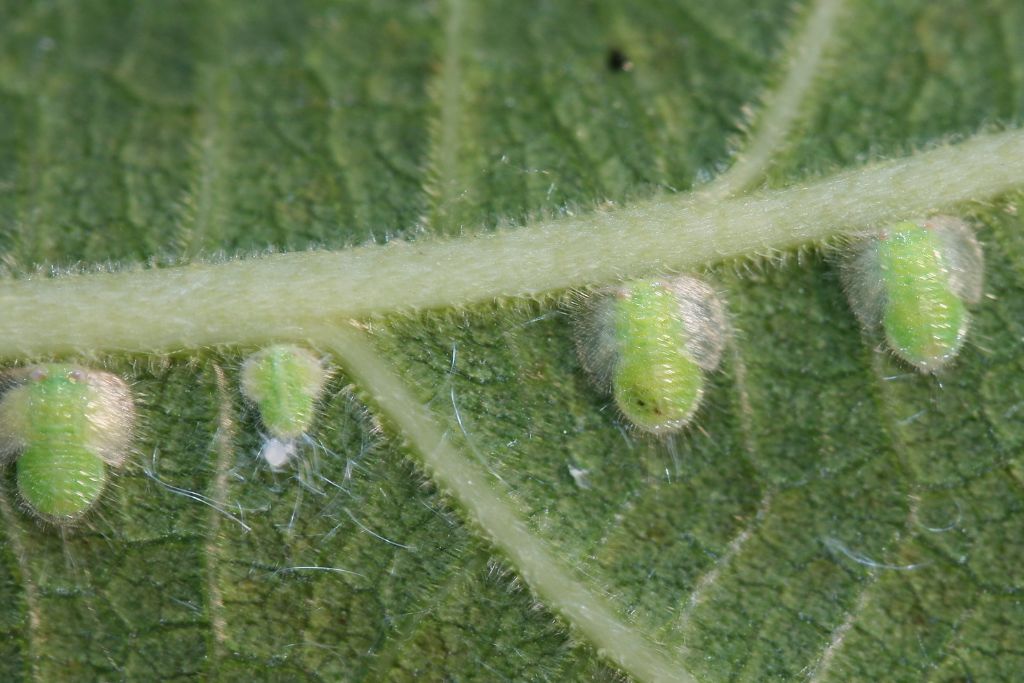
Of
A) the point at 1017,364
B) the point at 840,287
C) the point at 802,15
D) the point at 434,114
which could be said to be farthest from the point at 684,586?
the point at 802,15

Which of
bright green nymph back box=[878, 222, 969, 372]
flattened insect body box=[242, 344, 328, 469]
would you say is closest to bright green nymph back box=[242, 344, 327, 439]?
flattened insect body box=[242, 344, 328, 469]

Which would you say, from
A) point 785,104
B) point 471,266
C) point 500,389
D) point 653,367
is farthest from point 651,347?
point 785,104

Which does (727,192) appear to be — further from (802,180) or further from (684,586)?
(684,586)

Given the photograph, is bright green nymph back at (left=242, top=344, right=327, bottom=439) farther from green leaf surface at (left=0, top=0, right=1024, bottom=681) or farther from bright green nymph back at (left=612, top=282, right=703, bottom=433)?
bright green nymph back at (left=612, top=282, right=703, bottom=433)

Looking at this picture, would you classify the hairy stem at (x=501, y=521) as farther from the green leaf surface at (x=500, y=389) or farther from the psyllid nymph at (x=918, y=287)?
the psyllid nymph at (x=918, y=287)

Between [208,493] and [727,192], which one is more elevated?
[727,192]

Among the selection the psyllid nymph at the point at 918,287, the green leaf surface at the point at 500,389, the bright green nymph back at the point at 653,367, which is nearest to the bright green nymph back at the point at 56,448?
the green leaf surface at the point at 500,389

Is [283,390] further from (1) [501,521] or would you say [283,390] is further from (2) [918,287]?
(2) [918,287]

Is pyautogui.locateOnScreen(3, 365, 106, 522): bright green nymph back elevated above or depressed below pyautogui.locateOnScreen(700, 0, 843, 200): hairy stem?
below
